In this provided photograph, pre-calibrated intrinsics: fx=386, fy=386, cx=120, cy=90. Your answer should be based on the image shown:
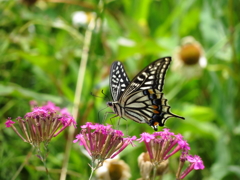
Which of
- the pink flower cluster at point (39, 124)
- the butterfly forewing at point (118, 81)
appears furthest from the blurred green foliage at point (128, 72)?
the pink flower cluster at point (39, 124)

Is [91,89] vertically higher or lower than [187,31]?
lower

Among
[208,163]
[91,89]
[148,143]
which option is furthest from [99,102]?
[148,143]

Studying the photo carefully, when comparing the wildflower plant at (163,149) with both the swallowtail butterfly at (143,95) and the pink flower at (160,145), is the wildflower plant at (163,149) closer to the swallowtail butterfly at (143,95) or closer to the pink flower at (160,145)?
the pink flower at (160,145)

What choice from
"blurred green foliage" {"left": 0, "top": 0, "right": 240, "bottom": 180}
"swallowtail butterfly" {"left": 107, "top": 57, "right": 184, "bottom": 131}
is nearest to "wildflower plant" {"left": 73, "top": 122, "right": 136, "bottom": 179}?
"swallowtail butterfly" {"left": 107, "top": 57, "right": 184, "bottom": 131}

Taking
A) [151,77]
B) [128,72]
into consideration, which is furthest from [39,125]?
[128,72]

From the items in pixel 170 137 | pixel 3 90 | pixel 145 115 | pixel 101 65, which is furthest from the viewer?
pixel 101 65

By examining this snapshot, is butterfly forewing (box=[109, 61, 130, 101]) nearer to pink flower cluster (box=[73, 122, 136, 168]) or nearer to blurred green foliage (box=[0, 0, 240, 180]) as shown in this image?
blurred green foliage (box=[0, 0, 240, 180])

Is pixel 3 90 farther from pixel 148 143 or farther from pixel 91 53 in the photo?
pixel 148 143
